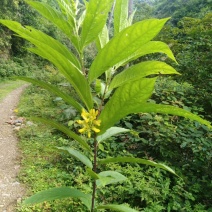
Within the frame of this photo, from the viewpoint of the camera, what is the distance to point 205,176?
2857 mm

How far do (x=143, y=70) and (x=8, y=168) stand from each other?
3647 millimetres

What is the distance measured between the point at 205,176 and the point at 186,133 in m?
0.62

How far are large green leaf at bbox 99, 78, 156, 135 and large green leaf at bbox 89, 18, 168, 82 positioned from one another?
0.12m

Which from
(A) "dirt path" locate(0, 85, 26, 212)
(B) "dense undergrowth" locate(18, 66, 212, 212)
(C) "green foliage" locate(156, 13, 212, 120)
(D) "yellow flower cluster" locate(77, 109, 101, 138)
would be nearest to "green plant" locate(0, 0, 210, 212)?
(D) "yellow flower cluster" locate(77, 109, 101, 138)

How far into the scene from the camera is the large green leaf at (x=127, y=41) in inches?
28.9

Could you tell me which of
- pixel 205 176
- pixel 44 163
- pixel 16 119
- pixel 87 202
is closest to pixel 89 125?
pixel 87 202

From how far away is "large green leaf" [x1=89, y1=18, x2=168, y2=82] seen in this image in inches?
28.9

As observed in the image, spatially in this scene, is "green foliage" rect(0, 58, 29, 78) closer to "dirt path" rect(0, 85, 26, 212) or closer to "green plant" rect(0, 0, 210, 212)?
"dirt path" rect(0, 85, 26, 212)

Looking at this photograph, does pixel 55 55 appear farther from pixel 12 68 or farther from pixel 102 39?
pixel 12 68

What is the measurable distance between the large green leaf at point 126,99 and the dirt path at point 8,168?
261cm

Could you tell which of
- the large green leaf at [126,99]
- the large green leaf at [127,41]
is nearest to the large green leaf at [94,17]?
the large green leaf at [127,41]

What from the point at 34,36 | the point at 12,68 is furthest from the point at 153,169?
the point at 12,68

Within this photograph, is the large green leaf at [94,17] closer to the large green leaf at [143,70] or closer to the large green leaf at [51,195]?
the large green leaf at [143,70]

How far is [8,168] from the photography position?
3.89 m
